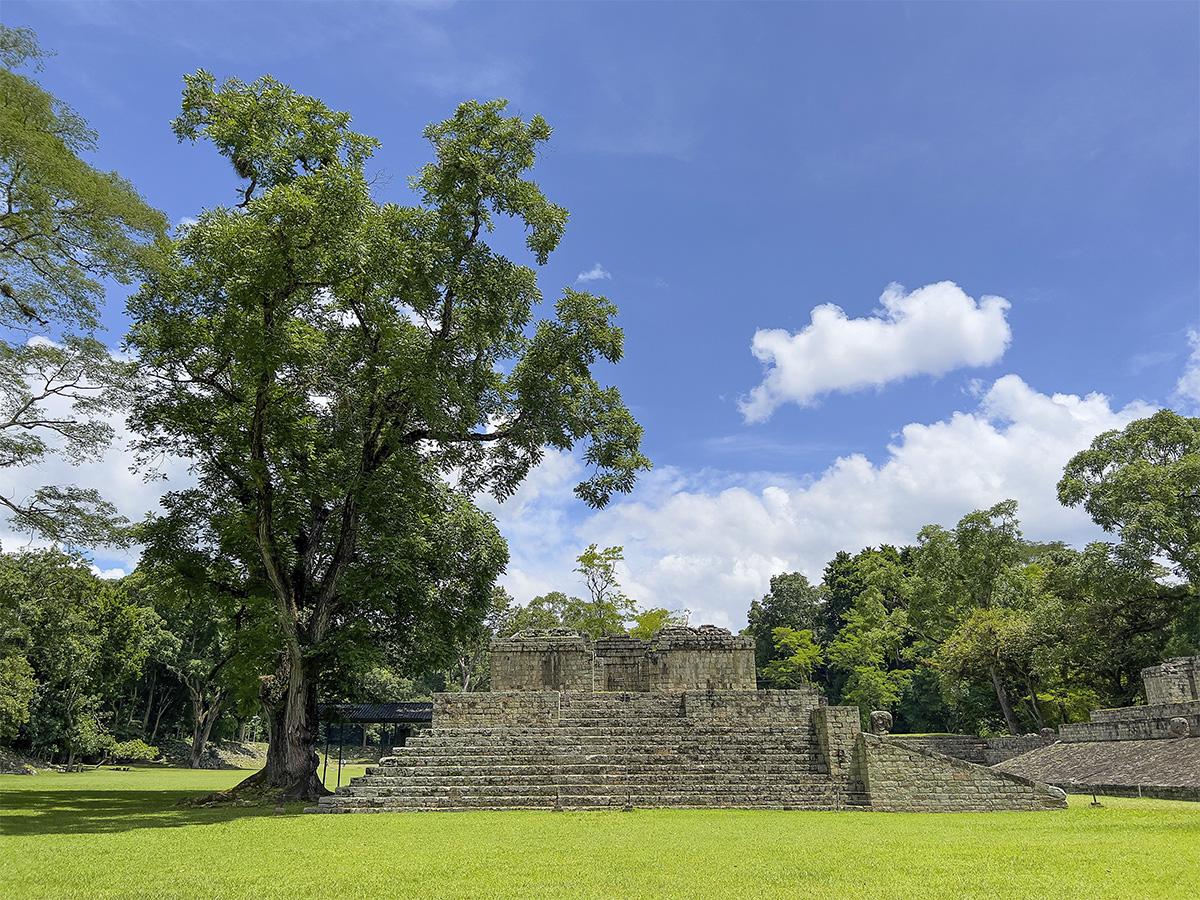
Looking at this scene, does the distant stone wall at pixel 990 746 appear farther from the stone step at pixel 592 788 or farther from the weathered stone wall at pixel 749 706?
the stone step at pixel 592 788

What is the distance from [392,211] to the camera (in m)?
14.2

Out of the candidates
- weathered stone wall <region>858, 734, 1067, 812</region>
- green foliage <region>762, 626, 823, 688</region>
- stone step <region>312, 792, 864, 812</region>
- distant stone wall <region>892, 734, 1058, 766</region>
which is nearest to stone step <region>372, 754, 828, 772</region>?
stone step <region>312, 792, 864, 812</region>

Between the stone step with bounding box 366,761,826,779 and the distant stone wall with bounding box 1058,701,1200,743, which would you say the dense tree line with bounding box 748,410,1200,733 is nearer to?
the distant stone wall with bounding box 1058,701,1200,743

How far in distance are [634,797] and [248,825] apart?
5800 mm

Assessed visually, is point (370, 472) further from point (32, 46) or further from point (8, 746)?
point (8, 746)

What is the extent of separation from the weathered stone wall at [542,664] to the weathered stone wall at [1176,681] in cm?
1366

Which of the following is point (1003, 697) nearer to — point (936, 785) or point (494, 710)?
point (936, 785)

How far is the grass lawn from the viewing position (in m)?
5.92

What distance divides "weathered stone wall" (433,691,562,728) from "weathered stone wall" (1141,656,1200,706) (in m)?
14.6

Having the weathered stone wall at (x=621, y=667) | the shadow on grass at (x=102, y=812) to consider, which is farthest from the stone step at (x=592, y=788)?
the weathered stone wall at (x=621, y=667)

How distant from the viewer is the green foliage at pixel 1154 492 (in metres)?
21.0

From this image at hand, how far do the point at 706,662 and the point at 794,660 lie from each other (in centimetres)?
2145

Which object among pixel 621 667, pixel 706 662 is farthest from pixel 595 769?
pixel 621 667

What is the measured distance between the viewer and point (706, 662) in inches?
722
